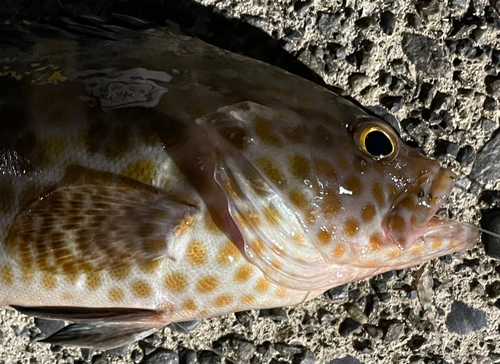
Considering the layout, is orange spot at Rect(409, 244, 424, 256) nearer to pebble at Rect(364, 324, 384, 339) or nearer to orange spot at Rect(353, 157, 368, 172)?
orange spot at Rect(353, 157, 368, 172)

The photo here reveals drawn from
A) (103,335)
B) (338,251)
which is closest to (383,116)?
(338,251)

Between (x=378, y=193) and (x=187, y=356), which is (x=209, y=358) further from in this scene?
(x=378, y=193)

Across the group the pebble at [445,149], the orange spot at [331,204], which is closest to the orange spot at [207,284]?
the orange spot at [331,204]

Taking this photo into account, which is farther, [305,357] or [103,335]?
[305,357]

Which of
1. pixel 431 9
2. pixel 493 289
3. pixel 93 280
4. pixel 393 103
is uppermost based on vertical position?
pixel 431 9

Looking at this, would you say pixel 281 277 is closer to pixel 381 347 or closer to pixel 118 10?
pixel 381 347
